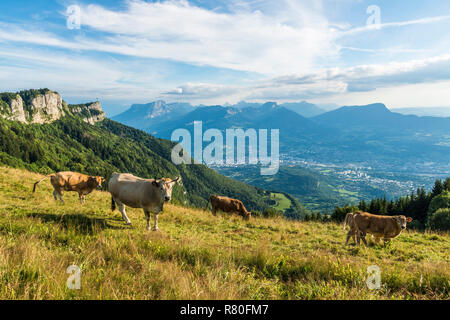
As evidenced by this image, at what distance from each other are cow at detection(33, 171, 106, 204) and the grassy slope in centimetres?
220

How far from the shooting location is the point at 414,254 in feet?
31.7

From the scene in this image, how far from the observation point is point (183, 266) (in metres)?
5.77

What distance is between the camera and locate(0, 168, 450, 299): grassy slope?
405 centimetres

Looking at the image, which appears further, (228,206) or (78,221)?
(228,206)

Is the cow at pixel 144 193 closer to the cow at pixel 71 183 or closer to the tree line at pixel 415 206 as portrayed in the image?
the cow at pixel 71 183

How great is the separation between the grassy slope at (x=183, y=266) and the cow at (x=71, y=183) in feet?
7.23

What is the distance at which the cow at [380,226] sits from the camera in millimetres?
10711

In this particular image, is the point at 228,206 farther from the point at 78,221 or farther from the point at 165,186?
the point at 78,221

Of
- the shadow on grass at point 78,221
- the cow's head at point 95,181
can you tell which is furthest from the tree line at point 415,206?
the shadow on grass at point 78,221

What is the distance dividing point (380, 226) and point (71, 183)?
16.9 meters

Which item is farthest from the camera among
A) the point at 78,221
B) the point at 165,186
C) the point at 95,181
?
the point at 95,181

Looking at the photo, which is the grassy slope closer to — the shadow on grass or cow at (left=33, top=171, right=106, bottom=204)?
the shadow on grass

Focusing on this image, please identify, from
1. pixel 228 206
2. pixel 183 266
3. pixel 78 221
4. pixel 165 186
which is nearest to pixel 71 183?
pixel 78 221
